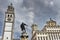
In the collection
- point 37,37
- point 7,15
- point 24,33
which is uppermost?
point 7,15

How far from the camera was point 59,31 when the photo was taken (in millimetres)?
102438

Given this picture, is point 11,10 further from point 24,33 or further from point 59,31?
point 24,33

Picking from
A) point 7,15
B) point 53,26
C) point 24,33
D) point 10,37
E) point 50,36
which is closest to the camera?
point 24,33

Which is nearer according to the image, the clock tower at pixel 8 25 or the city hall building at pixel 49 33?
the clock tower at pixel 8 25

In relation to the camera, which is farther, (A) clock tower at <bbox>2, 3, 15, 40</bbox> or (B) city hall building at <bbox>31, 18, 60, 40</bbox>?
(B) city hall building at <bbox>31, 18, 60, 40</bbox>

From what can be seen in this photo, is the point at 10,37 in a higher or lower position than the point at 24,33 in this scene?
lower

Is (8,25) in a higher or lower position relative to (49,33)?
higher

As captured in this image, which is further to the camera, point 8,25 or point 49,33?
point 49,33

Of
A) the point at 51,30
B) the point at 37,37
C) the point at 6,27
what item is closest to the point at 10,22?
the point at 6,27

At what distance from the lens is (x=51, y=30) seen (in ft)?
338

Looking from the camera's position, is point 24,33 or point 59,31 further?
point 59,31

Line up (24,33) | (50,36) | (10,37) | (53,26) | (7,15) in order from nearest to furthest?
(24,33)
(10,37)
(7,15)
(50,36)
(53,26)

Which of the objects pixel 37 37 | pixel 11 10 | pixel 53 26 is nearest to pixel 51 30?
pixel 53 26

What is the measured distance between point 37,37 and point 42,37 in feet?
11.3
